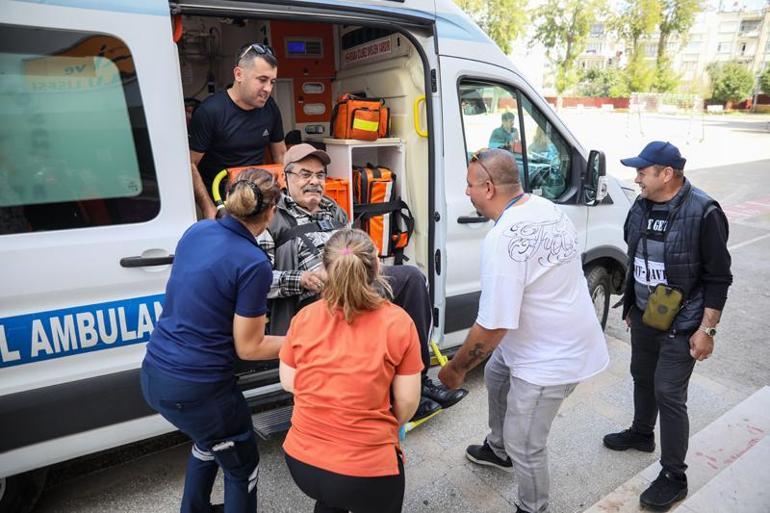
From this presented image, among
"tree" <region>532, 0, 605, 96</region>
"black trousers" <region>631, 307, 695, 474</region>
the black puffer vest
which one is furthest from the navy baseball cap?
"tree" <region>532, 0, 605, 96</region>

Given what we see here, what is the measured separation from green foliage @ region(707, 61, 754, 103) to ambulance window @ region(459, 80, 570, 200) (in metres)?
53.0

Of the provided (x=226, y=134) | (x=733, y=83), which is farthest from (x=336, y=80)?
(x=733, y=83)

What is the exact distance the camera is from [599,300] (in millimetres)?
Result: 4234

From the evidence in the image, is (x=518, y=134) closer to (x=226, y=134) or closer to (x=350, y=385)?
(x=226, y=134)

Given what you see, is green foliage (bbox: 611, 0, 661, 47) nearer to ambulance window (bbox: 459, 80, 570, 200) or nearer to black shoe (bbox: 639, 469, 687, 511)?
ambulance window (bbox: 459, 80, 570, 200)

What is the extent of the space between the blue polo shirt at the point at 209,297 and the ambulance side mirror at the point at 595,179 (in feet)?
8.21

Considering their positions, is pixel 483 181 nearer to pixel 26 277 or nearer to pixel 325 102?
pixel 26 277

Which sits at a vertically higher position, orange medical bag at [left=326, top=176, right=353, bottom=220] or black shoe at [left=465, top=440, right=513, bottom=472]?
orange medical bag at [left=326, top=176, right=353, bottom=220]

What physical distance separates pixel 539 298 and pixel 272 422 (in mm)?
1480

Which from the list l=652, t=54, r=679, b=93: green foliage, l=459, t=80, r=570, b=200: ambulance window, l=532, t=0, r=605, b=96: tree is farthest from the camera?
l=652, t=54, r=679, b=93: green foliage

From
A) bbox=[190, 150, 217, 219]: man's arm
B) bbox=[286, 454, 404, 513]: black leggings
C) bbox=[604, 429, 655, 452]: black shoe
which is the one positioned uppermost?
bbox=[190, 150, 217, 219]: man's arm

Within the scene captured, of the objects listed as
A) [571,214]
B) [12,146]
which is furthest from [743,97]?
[12,146]

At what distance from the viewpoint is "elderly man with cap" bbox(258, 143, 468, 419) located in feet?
8.50

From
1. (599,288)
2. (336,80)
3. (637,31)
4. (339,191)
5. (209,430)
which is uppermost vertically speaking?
(637,31)
